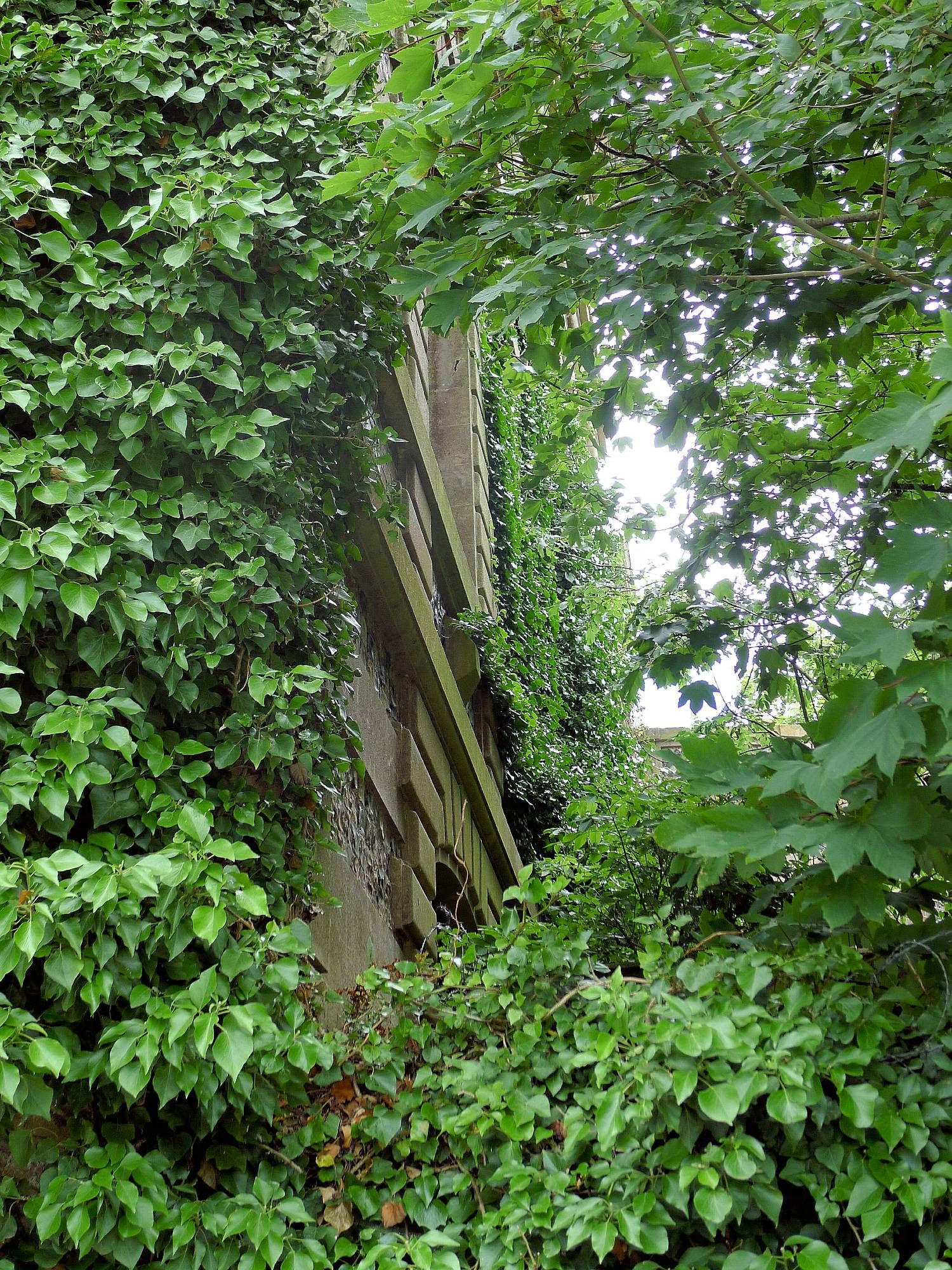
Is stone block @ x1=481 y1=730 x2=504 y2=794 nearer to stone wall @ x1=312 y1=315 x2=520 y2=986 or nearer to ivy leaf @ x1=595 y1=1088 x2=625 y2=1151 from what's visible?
stone wall @ x1=312 y1=315 x2=520 y2=986

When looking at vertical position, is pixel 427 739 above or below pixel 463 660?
above

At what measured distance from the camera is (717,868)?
6.70ft

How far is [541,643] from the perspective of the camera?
25.7 ft

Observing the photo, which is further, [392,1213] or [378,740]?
[378,740]

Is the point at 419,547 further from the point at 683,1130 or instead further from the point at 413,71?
the point at 683,1130

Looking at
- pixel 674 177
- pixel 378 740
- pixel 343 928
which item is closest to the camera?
pixel 674 177

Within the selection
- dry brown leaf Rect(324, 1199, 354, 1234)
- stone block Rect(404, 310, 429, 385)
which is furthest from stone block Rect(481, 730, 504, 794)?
dry brown leaf Rect(324, 1199, 354, 1234)

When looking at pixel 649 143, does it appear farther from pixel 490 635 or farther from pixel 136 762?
pixel 490 635

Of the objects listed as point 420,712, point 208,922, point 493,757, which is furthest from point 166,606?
point 493,757

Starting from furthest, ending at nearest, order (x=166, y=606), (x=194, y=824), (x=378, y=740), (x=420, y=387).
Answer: (x=420, y=387) → (x=378, y=740) → (x=166, y=606) → (x=194, y=824)

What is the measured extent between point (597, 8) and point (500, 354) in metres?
2.05

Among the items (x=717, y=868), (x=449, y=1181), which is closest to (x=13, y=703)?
(x=449, y=1181)

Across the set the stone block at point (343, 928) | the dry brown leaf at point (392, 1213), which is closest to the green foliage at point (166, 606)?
the dry brown leaf at point (392, 1213)

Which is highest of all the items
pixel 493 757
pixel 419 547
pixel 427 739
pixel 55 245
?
pixel 55 245
